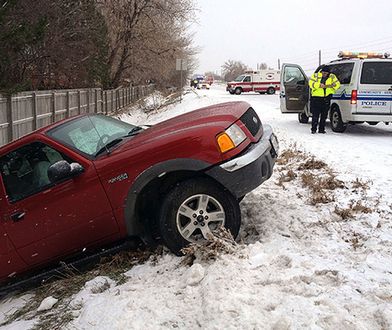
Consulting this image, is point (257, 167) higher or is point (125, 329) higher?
point (257, 167)

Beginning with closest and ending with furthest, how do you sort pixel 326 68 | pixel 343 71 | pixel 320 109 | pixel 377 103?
1. pixel 377 103
2. pixel 320 109
3. pixel 343 71
4. pixel 326 68

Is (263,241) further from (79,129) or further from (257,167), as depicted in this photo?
(79,129)

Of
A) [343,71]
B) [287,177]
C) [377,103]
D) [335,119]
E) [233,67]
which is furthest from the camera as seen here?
[233,67]

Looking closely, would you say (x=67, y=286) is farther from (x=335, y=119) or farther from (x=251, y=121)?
(x=335, y=119)

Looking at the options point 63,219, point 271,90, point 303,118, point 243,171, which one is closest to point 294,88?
point 303,118

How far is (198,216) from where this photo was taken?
4055mm

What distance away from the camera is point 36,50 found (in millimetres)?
17906

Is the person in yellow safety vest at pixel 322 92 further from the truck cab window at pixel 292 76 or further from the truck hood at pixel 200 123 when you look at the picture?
the truck hood at pixel 200 123

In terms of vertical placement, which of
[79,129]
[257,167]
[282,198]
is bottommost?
[282,198]

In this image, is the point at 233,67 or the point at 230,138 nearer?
the point at 230,138

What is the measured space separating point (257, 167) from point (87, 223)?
173 cm

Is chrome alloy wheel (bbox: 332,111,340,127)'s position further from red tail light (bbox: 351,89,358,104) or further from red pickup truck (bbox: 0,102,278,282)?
red pickup truck (bbox: 0,102,278,282)

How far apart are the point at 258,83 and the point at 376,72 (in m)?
35.5

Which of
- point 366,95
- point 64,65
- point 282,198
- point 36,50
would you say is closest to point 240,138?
point 282,198
